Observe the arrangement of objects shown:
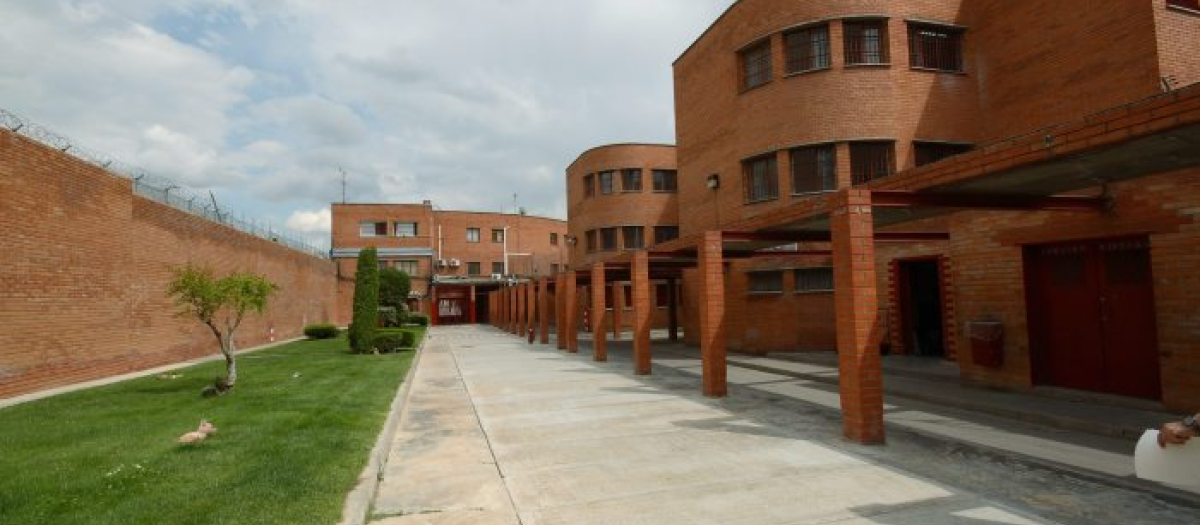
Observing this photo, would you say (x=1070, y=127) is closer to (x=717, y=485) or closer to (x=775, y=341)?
(x=717, y=485)

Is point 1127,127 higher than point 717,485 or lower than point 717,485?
higher

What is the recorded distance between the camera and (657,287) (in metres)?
38.3

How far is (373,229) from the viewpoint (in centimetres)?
5409

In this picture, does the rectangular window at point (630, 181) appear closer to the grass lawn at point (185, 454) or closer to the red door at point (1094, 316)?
the grass lawn at point (185, 454)

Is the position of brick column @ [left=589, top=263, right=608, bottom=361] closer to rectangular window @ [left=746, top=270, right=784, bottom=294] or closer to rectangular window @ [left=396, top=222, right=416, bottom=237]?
rectangular window @ [left=746, top=270, right=784, bottom=294]

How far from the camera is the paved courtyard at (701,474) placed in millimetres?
4953

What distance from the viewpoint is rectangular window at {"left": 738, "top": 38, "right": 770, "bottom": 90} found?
739 inches

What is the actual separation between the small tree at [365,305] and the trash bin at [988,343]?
16.4 m

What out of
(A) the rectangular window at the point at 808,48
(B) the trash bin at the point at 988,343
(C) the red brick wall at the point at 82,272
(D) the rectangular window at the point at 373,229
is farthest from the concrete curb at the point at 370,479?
(D) the rectangular window at the point at 373,229

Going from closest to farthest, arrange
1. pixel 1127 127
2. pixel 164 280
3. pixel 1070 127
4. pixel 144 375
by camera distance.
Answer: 1. pixel 1127 127
2. pixel 1070 127
3. pixel 144 375
4. pixel 164 280

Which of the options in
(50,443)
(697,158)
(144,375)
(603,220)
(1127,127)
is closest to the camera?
(1127,127)

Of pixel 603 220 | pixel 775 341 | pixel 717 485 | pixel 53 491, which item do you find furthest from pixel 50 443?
pixel 603 220

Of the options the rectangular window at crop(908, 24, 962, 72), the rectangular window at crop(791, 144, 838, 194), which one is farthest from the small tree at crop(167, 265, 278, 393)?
the rectangular window at crop(908, 24, 962, 72)

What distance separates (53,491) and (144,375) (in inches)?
421
